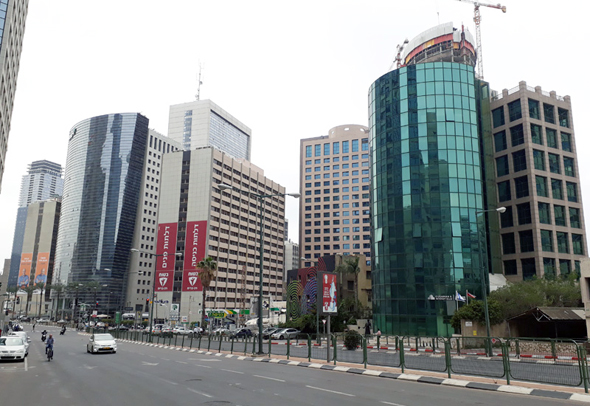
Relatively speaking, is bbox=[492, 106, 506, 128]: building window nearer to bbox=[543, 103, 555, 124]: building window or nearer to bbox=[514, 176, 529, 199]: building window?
bbox=[543, 103, 555, 124]: building window

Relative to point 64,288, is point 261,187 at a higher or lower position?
higher

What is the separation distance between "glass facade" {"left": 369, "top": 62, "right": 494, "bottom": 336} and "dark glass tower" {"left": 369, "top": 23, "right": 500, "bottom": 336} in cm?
12

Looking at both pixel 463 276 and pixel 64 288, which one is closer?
pixel 463 276

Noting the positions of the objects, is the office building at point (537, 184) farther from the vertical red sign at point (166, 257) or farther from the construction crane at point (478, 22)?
the vertical red sign at point (166, 257)

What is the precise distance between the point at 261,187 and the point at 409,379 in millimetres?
131377

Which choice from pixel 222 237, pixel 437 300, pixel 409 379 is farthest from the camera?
pixel 222 237

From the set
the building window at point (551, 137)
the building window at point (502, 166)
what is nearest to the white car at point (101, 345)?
the building window at point (502, 166)

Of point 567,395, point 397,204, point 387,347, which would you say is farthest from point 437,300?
point 567,395

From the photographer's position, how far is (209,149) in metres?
125

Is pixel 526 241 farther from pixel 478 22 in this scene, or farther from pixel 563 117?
pixel 478 22

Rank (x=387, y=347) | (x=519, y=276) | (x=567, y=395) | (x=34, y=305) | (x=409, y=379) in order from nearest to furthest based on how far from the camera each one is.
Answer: (x=567, y=395)
(x=409, y=379)
(x=387, y=347)
(x=519, y=276)
(x=34, y=305)

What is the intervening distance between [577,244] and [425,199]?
28.1 m

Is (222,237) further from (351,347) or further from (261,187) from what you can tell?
(351,347)

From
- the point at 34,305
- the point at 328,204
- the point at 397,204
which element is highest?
the point at 328,204
